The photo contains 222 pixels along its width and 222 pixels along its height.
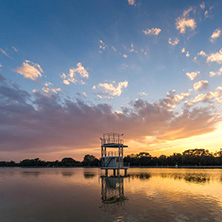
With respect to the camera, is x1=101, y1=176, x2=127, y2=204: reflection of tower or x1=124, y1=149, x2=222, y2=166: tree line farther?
x1=124, y1=149, x2=222, y2=166: tree line

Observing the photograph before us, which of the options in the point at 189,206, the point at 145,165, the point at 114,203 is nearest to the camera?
the point at 189,206

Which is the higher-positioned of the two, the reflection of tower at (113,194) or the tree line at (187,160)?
the tree line at (187,160)

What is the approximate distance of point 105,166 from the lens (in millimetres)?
55094

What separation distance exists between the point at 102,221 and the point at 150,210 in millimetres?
5526

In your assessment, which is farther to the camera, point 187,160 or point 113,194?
point 187,160

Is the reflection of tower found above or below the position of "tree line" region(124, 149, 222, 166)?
below

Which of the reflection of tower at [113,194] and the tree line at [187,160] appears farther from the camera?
the tree line at [187,160]

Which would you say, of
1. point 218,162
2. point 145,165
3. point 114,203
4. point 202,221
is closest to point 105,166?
point 114,203

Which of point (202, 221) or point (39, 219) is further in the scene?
point (39, 219)

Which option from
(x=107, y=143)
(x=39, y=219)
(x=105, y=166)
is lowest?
(x=39, y=219)

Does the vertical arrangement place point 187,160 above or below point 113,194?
above

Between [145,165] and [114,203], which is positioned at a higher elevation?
[145,165]

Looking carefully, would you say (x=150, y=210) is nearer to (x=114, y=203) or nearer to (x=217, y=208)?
(x=114, y=203)

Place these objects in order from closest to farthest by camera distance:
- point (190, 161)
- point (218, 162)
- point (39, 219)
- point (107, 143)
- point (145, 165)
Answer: point (39, 219) → point (107, 143) → point (218, 162) → point (190, 161) → point (145, 165)
